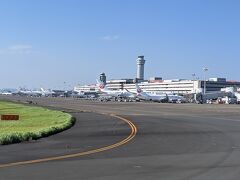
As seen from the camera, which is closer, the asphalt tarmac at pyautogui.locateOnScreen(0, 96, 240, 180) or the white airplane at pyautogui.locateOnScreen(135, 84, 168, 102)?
the asphalt tarmac at pyautogui.locateOnScreen(0, 96, 240, 180)

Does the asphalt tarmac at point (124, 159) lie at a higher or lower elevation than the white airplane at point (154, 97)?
lower

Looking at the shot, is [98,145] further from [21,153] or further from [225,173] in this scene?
[225,173]

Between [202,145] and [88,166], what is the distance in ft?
25.2

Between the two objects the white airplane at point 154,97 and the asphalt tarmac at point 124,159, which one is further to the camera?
the white airplane at point 154,97

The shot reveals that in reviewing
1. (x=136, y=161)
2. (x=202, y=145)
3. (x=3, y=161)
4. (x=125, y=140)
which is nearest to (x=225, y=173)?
(x=136, y=161)

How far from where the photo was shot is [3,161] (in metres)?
15.1

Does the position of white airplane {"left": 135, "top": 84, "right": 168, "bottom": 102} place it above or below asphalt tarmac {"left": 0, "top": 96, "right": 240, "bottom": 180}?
above

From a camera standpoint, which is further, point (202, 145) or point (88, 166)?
point (202, 145)

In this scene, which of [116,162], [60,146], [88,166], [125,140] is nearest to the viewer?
[88,166]

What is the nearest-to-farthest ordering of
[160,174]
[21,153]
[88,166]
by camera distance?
[160,174]
[88,166]
[21,153]

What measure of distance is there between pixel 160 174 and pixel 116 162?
8.18ft

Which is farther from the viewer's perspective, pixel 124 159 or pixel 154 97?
pixel 154 97

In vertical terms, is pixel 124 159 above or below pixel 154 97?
below

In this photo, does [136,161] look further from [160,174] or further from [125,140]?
[125,140]
